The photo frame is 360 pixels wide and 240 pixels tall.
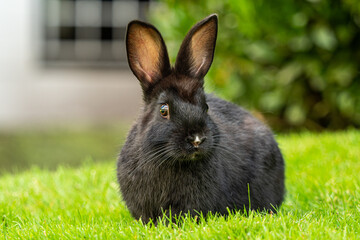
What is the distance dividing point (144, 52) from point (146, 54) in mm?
18

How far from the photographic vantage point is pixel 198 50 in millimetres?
3385

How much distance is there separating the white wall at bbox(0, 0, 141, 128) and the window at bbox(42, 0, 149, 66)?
0.93ft

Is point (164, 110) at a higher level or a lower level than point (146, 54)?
lower

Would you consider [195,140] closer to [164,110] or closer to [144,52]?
[164,110]

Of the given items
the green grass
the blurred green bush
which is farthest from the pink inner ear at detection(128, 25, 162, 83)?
the blurred green bush

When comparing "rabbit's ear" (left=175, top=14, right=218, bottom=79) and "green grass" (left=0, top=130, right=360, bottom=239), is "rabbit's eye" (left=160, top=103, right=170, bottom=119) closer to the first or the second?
"rabbit's ear" (left=175, top=14, right=218, bottom=79)

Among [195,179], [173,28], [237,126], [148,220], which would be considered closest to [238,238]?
[195,179]

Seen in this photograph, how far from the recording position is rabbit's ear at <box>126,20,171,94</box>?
3312 mm

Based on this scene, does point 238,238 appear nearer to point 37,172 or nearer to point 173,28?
point 37,172

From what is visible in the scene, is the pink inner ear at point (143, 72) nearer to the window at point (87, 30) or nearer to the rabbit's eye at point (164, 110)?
the rabbit's eye at point (164, 110)

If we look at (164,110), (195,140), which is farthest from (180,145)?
(164,110)

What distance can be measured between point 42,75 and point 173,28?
587 centimetres

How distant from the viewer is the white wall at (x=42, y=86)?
12.5 m

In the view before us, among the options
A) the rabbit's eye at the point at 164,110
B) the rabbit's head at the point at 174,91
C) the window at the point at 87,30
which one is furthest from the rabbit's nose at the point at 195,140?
the window at the point at 87,30
